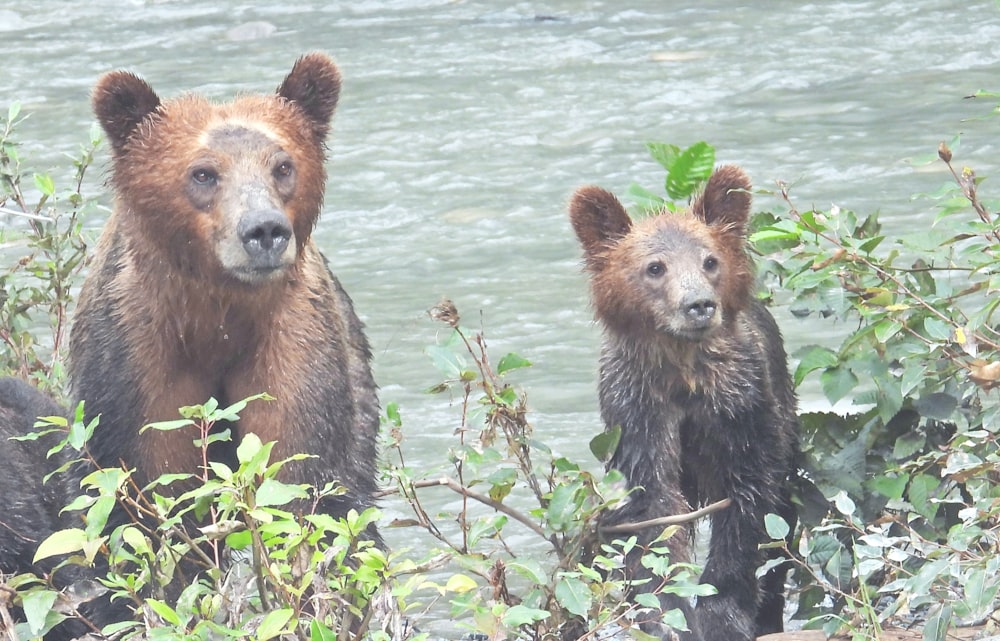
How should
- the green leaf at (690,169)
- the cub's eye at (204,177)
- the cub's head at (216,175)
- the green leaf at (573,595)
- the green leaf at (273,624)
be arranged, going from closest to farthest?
the green leaf at (273,624) → the green leaf at (573,595) → the cub's head at (216,175) → the cub's eye at (204,177) → the green leaf at (690,169)

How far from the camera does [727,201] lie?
6.39 metres

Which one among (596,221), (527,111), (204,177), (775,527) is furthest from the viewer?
(527,111)

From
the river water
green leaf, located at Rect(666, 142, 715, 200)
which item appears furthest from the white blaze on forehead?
the river water

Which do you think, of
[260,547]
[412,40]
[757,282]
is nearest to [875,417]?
[757,282]

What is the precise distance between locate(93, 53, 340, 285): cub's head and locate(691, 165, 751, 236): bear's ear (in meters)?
1.58

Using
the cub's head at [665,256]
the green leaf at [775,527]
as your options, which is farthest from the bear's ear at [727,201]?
the green leaf at [775,527]

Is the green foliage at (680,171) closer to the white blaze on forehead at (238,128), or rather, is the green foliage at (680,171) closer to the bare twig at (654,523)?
the bare twig at (654,523)

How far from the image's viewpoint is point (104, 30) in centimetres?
1744

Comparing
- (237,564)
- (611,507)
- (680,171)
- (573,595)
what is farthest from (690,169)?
(237,564)

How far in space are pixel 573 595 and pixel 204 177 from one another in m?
1.72

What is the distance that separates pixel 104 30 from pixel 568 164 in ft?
22.9

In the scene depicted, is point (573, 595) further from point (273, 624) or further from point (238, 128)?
point (238, 128)

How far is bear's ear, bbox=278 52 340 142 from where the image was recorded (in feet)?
18.3

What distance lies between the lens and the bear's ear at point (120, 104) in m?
5.35
